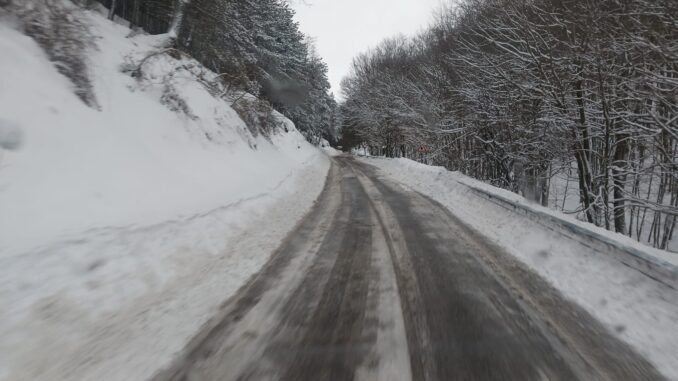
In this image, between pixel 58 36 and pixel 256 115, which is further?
pixel 256 115

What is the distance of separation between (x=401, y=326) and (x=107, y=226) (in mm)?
3987

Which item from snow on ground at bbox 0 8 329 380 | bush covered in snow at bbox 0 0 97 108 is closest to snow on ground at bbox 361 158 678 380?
snow on ground at bbox 0 8 329 380

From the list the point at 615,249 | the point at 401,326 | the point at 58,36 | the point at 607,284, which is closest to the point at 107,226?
the point at 401,326

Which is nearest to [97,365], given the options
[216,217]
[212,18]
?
[216,217]

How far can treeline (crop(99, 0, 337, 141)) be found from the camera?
19.3m

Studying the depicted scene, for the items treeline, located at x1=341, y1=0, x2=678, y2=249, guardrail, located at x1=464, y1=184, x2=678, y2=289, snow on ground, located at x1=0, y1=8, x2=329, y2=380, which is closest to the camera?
snow on ground, located at x1=0, y1=8, x2=329, y2=380

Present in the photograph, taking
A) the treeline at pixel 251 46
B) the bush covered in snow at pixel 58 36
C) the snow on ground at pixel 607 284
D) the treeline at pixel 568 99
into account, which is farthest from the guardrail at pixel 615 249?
the treeline at pixel 251 46

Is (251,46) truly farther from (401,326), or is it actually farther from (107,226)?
(401,326)

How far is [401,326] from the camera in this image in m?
3.09

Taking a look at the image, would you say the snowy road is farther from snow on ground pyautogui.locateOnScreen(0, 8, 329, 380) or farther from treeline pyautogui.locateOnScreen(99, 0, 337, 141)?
treeline pyautogui.locateOnScreen(99, 0, 337, 141)

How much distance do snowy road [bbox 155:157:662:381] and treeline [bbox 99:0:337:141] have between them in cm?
1446

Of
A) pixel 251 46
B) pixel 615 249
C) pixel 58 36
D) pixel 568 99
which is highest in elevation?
pixel 251 46

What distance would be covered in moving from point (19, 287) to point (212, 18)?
778 inches

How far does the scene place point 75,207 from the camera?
16.3 feet
